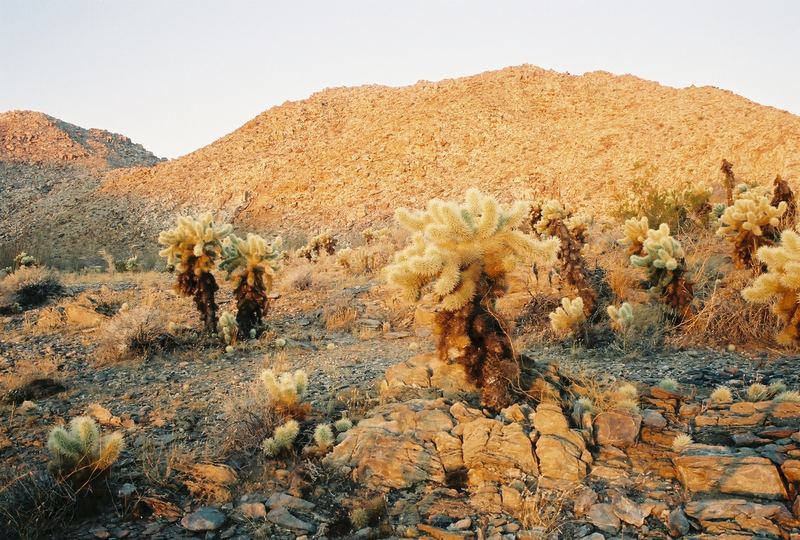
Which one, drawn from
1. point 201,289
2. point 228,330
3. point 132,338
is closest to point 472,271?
point 228,330

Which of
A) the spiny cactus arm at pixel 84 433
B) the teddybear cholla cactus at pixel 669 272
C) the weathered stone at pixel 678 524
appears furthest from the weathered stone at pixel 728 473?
the teddybear cholla cactus at pixel 669 272

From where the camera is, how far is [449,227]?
431 cm

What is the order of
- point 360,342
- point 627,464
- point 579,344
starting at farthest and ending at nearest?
point 360,342
point 579,344
point 627,464

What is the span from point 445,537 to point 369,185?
937 inches

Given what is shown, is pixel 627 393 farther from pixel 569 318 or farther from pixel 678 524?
→ pixel 569 318

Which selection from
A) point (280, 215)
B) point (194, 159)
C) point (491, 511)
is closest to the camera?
point (491, 511)

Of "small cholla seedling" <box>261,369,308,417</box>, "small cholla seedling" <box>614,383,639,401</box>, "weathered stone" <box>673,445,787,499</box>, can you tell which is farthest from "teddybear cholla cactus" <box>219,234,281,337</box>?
"weathered stone" <box>673,445,787,499</box>

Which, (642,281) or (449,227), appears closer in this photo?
(449,227)

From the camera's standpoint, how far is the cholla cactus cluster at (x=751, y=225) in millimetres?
7055

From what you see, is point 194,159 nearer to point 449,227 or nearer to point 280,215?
point 280,215

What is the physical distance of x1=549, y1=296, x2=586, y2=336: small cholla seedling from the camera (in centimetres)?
657

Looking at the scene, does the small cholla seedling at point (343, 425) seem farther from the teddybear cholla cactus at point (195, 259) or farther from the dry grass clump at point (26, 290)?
the dry grass clump at point (26, 290)

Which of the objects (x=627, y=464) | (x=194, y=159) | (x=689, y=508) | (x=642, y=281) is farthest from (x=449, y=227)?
(x=194, y=159)

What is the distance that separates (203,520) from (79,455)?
862mm
